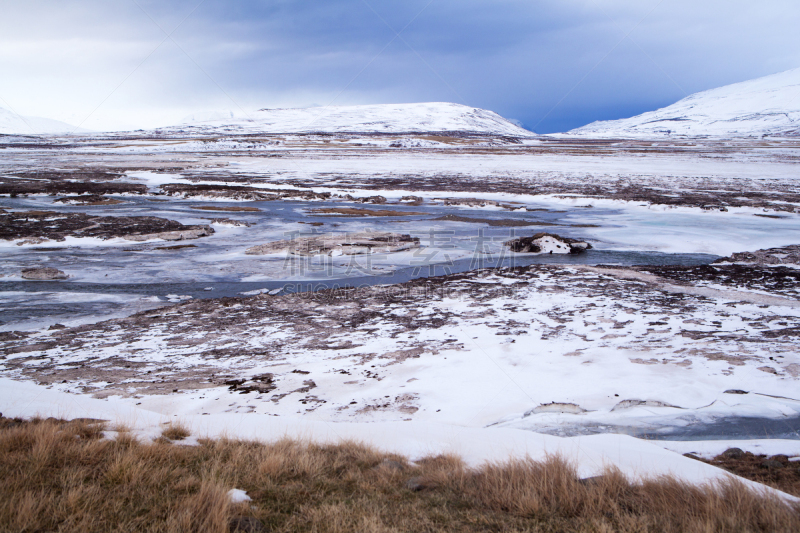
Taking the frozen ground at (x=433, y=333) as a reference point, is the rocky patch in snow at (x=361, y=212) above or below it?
above

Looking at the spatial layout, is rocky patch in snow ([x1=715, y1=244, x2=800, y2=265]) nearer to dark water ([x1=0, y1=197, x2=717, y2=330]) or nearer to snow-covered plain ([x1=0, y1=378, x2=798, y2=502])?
dark water ([x1=0, y1=197, x2=717, y2=330])

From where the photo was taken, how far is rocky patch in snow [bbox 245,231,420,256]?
14641 millimetres

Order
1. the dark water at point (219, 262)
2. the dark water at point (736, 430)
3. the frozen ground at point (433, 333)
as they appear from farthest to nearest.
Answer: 1. the dark water at point (219, 262)
2. the frozen ground at point (433, 333)
3. the dark water at point (736, 430)

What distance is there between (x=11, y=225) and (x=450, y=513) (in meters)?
19.9

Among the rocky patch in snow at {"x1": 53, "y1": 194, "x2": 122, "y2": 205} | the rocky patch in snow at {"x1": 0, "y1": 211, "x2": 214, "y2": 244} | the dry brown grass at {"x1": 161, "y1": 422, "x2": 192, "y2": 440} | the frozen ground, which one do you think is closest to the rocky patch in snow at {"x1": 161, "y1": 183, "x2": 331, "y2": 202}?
the rocky patch in snow at {"x1": 53, "y1": 194, "x2": 122, "y2": 205}

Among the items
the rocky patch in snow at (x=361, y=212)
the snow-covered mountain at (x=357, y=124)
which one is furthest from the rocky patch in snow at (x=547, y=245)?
the snow-covered mountain at (x=357, y=124)

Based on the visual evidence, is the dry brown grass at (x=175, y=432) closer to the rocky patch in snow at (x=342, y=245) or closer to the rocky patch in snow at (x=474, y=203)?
the rocky patch in snow at (x=342, y=245)

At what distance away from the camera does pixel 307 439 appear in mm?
4711

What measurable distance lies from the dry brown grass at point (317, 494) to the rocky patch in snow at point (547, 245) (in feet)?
38.2

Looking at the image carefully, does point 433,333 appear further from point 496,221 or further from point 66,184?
point 66,184

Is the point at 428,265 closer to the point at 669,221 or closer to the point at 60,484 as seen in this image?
the point at 60,484

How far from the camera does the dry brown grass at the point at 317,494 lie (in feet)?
10.3

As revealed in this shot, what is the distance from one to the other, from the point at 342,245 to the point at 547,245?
6.16 m

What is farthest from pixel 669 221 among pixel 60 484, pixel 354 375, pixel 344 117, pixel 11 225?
pixel 344 117
